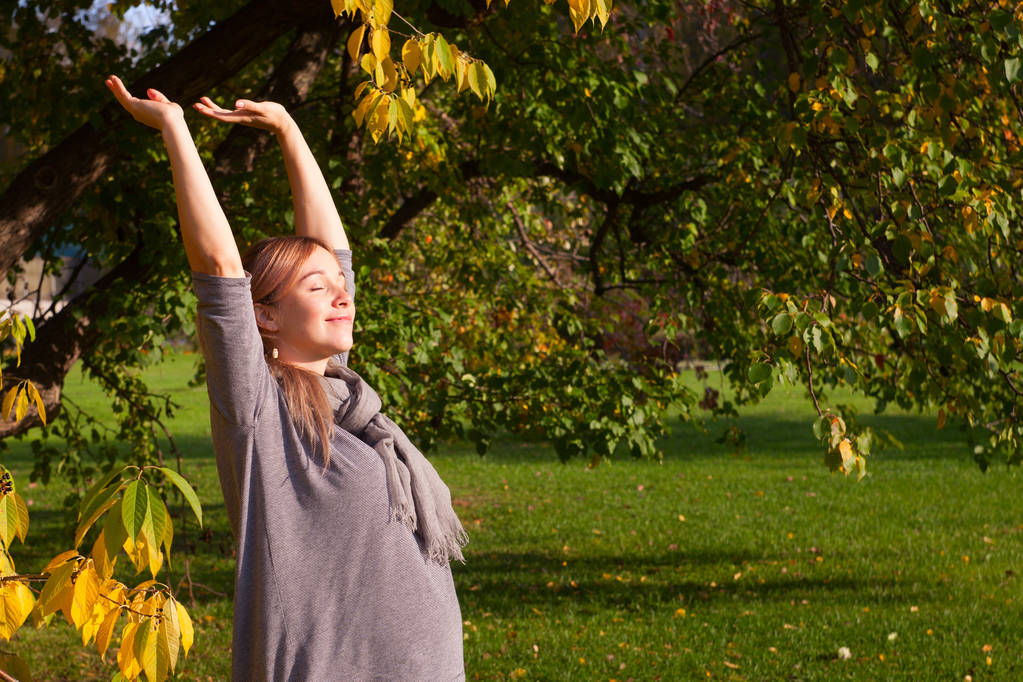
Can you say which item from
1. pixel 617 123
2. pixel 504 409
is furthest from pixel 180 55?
pixel 504 409

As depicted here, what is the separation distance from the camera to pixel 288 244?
6.83ft

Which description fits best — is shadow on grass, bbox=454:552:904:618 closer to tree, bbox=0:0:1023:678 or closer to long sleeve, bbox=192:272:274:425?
tree, bbox=0:0:1023:678

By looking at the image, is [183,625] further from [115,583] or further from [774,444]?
[774,444]

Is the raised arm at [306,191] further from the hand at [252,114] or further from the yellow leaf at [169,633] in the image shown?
the yellow leaf at [169,633]

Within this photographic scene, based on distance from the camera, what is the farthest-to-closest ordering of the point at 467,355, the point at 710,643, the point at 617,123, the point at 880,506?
the point at 880,506
the point at 467,355
the point at 710,643
the point at 617,123

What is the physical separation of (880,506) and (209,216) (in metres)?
9.82

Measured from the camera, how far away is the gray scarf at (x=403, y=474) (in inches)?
77.2

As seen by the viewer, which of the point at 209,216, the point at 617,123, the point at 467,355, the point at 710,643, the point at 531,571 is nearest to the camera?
the point at 209,216

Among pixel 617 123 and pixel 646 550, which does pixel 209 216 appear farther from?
pixel 646 550

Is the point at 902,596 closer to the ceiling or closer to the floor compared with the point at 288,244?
closer to the floor

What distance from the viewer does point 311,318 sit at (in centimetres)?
202

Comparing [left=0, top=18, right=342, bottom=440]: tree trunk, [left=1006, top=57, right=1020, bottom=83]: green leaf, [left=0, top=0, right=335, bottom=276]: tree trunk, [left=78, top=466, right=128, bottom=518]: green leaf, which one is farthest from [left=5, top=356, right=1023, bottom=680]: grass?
[left=1006, top=57, right=1020, bottom=83]: green leaf

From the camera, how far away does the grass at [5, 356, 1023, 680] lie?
5891 millimetres

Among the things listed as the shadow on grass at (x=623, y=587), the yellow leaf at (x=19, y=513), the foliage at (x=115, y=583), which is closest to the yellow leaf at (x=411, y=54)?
the foliage at (x=115, y=583)
